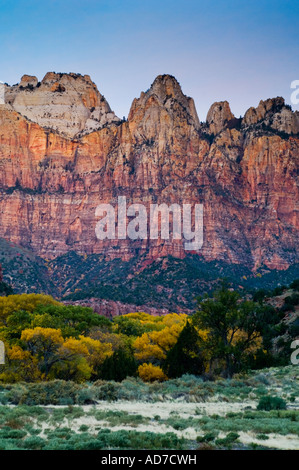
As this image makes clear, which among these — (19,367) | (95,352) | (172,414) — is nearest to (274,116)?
(95,352)

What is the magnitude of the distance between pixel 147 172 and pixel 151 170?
1.27 meters

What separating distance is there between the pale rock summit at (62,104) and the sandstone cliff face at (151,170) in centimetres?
38

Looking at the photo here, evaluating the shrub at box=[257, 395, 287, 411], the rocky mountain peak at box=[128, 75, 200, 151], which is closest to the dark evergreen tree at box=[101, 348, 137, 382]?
the shrub at box=[257, 395, 287, 411]

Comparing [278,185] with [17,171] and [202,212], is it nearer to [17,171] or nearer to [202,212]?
[202,212]

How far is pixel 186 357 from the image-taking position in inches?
1570

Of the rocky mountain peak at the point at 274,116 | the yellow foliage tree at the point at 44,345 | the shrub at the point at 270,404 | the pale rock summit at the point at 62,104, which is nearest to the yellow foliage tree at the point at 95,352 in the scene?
the yellow foliage tree at the point at 44,345

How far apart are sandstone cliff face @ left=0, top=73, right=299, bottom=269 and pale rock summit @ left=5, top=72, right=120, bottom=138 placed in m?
0.38

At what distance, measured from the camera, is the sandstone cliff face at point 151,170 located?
149m

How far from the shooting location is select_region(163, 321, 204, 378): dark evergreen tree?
39.5 m

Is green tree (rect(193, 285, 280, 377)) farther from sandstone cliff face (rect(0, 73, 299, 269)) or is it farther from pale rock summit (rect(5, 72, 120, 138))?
pale rock summit (rect(5, 72, 120, 138))

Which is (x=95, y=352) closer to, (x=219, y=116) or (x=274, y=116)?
(x=274, y=116)

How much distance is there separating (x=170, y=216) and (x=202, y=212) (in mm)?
8832

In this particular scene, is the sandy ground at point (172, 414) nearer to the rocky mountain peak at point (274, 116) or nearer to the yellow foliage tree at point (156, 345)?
the yellow foliage tree at point (156, 345)

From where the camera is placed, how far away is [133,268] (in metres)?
133
